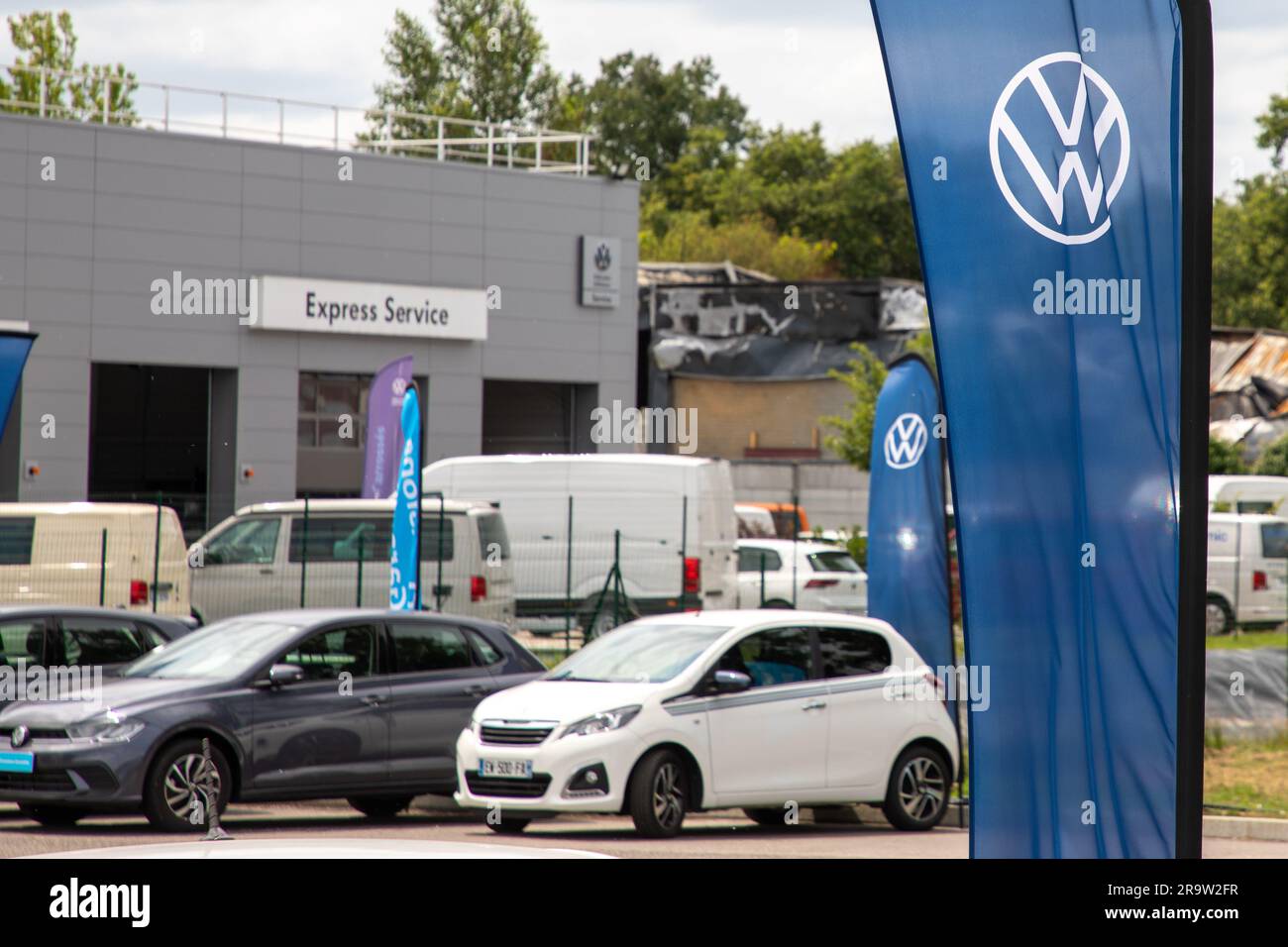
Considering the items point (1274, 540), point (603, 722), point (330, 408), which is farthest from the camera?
point (330, 408)

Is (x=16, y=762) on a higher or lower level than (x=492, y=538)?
lower

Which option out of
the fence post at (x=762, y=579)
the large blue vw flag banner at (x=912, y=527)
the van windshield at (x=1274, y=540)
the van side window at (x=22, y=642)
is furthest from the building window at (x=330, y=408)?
the van side window at (x=22, y=642)

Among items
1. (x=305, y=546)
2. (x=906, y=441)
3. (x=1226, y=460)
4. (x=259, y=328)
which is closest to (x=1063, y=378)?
(x=906, y=441)

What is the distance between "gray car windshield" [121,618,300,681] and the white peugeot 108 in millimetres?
1624

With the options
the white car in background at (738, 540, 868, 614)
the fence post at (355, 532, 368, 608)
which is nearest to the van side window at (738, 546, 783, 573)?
the white car in background at (738, 540, 868, 614)

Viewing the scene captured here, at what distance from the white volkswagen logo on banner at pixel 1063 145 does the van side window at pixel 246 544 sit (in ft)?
65.0

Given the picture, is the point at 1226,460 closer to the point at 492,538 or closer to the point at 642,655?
the point at 492,538

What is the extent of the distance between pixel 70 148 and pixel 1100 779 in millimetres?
35939

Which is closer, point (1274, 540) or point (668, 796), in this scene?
point (668, 796)

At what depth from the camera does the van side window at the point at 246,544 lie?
80.6 feet

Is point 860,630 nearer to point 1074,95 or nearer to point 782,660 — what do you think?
point 782,660

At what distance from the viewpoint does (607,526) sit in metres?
28.5

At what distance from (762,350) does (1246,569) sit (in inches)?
958
